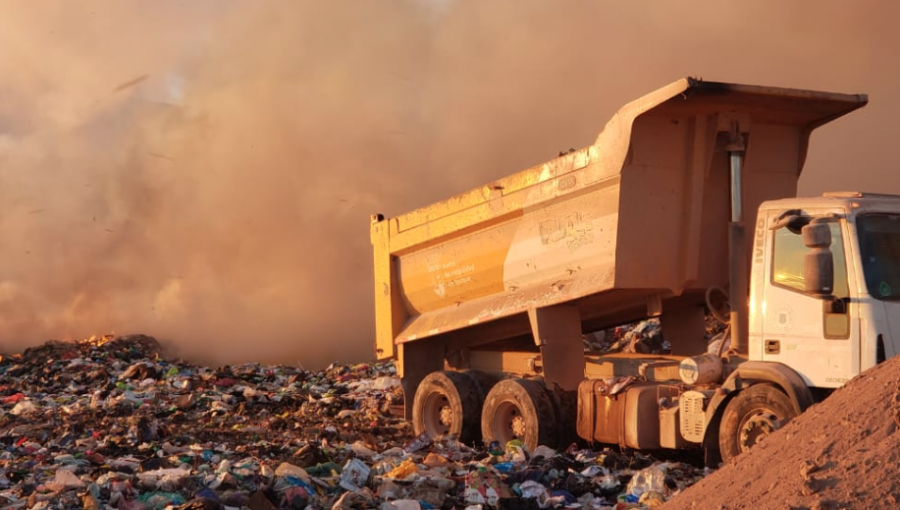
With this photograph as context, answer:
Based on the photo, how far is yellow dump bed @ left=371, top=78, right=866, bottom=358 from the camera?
8195 millimetres

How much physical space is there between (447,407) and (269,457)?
2043 mm

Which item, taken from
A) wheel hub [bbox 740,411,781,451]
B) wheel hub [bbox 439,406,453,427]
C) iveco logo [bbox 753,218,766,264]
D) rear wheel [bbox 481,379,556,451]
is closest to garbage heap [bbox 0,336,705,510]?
rear wheel [bbox 481,379,556,451]

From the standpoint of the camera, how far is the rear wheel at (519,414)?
915 centimetres

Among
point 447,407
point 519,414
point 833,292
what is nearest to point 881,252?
point 833,292

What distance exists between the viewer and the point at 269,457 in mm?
9125

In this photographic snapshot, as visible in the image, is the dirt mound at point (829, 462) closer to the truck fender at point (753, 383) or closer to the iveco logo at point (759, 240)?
the truck fender at point (753, 383)

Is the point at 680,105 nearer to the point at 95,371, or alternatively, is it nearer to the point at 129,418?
the point at 129,418

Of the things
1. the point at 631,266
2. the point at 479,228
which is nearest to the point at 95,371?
the point at 479,228

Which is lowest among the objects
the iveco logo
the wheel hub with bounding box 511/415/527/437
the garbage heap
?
the garbage heap

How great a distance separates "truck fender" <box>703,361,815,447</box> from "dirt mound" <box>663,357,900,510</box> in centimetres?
93

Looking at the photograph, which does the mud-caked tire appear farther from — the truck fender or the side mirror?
the side mirror

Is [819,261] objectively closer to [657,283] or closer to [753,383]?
[753,383]

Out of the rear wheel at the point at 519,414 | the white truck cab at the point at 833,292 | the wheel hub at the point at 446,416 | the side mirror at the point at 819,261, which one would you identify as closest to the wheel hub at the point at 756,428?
the white truck cab at the point at 833,292

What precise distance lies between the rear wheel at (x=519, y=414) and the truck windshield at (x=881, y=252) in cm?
327
